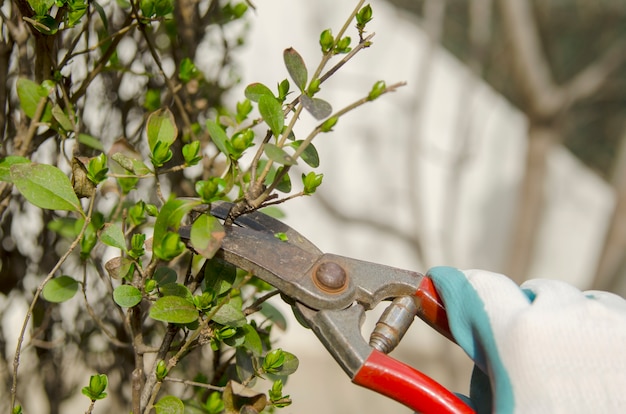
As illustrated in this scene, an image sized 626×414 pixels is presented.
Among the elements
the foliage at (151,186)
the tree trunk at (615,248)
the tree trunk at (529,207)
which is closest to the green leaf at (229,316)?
the foliage at (151,186)

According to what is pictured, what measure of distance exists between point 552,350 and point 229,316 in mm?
254

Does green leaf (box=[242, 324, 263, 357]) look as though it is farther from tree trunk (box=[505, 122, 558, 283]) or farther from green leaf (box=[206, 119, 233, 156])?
tree trunk (box=[505, 122, 558, 283])

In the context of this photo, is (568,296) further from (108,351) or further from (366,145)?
(366,145)

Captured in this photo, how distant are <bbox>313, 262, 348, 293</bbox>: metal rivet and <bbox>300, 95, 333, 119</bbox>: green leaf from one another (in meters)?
0.15

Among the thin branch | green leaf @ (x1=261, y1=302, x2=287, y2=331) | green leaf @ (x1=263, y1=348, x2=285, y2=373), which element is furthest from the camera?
the thin branch

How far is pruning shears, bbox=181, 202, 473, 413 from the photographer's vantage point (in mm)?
593

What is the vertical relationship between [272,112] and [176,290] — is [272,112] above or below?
above

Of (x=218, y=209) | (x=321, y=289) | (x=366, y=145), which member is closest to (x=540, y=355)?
(x=321, y=289)

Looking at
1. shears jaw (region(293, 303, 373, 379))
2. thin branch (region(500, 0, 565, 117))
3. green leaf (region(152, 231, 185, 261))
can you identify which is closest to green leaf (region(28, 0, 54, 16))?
green leaf (region(152, 231, 185, 261))

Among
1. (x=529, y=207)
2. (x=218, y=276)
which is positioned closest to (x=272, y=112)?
(x=218, y=276)

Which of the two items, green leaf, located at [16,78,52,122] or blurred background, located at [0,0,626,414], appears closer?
green leaf, located at [16,78,52,122]

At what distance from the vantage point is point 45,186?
559 mm

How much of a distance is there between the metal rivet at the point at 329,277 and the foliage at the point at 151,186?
0.20ft

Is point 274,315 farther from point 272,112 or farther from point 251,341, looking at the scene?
point 272,112
